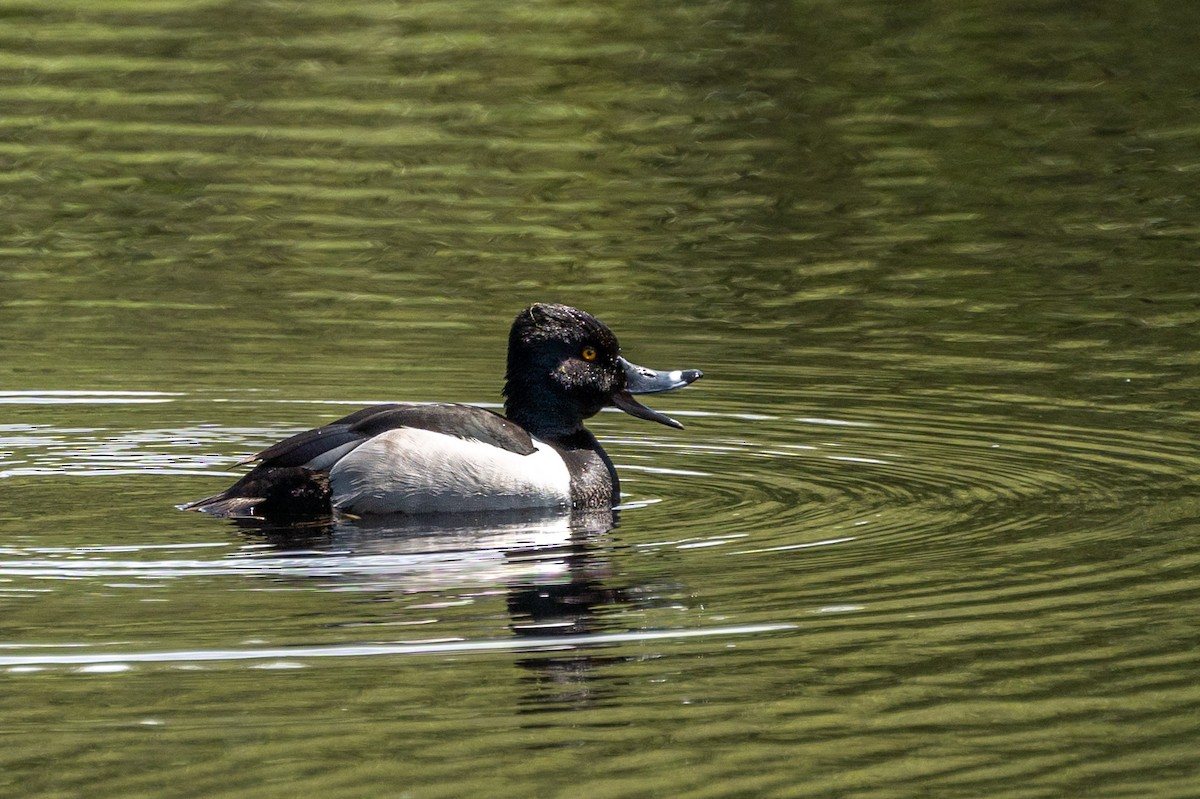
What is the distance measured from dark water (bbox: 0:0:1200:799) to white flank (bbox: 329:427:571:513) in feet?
0.60

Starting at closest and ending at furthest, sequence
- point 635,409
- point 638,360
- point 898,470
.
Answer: point 898,470
point 635,409
point 638,360

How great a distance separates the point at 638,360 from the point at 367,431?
3.41 m

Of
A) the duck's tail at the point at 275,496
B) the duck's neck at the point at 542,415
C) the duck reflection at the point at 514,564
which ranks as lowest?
the duck reflection at the point at 514,564

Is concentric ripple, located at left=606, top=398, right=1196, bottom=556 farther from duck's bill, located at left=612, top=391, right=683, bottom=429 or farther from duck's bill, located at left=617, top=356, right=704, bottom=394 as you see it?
duck's bill, located at left=617, top=356, right=704, bottom=394

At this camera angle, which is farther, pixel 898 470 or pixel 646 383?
pixel 646 383

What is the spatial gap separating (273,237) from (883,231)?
4.46 metres

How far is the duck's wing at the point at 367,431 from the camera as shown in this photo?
10375 millimetres

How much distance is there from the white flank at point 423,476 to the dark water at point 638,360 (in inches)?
7.2

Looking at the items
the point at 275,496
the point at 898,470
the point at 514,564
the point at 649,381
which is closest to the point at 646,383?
Result: the point at 649,381

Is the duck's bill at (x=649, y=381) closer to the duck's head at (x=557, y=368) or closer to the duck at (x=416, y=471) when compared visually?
the duck's head at (x=557, y=368)

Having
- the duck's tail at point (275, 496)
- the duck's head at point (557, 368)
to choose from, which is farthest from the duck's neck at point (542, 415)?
the duck's tail at point (275, 496)

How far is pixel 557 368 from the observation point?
11258 millimetres

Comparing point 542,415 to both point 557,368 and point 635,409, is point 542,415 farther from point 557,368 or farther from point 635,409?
point 635,409

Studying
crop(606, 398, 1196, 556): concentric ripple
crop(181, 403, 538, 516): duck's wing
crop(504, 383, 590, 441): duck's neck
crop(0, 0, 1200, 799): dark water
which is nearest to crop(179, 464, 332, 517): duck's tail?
crop(181, 403, 538, 516): duck's wing
